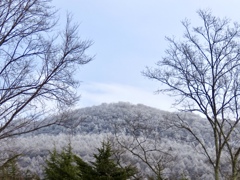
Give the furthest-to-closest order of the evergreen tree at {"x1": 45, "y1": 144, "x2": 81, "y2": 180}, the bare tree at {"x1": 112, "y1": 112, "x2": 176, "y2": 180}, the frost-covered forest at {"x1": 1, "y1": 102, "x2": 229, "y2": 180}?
the frost-covered forest at {"x1": 1, "y1": 102, "x2": 229, "y2": 180} → the bare tree at {"x1": 112, "y1": 112, "x2": 176, "y2": 180} → the evergreen tree at {"x1": 45, "y1": 144, "x2": 81, "y2": 180}

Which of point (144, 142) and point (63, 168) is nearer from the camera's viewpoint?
point (63, 168)

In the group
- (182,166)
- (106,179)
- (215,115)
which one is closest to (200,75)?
(215,115)

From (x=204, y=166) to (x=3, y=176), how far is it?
1003 inches

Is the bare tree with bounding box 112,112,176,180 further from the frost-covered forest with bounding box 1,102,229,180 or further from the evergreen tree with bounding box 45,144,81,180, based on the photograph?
the evergreen tree with bounding box 45,144,81,180

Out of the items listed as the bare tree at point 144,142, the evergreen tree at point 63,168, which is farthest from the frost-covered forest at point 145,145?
the evergreen tree at point 63,168

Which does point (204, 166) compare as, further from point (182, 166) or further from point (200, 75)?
point (200, 75)

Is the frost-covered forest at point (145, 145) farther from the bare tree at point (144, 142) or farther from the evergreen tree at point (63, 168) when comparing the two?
the evergreen tree at point (63, 168)

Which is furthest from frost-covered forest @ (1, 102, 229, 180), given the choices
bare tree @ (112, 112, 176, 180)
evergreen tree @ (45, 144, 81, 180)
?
evergreen tree @ (45, 144, 81, 180)

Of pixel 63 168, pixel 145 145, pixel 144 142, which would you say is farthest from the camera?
pixel 145 145

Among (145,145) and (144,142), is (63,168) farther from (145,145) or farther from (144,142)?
(145,145)

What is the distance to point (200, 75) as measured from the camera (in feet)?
46.7

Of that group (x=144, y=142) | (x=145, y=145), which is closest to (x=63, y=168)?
(x=144, y=142)

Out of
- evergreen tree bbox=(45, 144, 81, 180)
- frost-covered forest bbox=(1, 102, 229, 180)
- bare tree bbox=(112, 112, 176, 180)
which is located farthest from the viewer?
frost-covered forest bbox=(1, 102, 229, 180)

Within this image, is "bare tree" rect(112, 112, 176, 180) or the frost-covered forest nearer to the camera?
"bare tree" rect(112, 112, 176, 180)
